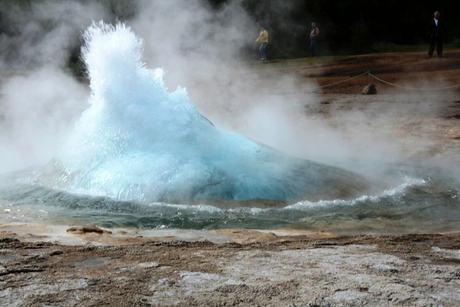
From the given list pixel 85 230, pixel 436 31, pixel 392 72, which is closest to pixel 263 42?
pixel 392 72

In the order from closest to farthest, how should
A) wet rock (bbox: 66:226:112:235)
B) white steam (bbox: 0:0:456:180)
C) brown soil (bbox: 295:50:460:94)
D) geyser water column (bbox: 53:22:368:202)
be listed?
wet rock (bbox: 66:226:112:235) < geyser water column (bbox: 53:22:368:202) < white steam (bbox: 0:0:456:180) < brown soil (bbox: 295:50:460:94)

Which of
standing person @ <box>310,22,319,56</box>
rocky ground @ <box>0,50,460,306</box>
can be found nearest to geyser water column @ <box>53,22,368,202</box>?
rocky ground @ <box>0,50,460,306</box>

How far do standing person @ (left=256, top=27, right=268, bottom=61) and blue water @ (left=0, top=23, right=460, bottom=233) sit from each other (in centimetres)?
1025

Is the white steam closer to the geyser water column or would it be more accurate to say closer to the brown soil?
the geyser water column

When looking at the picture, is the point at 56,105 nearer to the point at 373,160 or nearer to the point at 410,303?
the point at 373,160

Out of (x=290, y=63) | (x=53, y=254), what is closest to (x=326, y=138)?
(x=53, y=254)

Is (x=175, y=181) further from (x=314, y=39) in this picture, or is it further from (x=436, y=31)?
(x=314, y=39)

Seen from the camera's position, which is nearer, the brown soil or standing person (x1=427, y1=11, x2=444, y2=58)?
the brown soil

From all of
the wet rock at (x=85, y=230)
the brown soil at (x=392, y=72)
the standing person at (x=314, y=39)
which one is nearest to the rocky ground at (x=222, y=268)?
the wet rock at (x=85, y=230)

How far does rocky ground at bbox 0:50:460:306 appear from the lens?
223 centimetres

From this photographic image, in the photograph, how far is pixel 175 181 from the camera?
15.2 feet

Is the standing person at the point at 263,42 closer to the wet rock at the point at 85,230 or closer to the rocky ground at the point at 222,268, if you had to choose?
the rocky ground at the point at 222,268

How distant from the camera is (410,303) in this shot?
217cm

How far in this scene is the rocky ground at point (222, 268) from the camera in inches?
87.8
